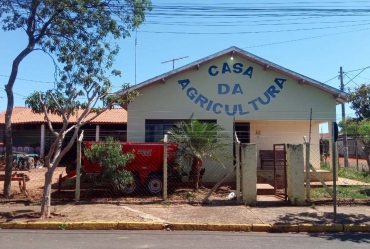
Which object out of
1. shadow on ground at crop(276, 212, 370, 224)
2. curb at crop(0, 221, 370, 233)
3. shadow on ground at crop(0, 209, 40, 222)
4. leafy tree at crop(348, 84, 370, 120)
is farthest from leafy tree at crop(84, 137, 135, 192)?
leafy tree at crop(348, 84, 370, 120)

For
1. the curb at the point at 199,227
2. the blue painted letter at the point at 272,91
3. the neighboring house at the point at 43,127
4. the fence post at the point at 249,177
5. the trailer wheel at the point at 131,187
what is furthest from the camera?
the neighboring house at the point at 43,127

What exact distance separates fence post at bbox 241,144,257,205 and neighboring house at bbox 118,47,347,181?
412 cm

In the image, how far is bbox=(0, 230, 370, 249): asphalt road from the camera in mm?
6992

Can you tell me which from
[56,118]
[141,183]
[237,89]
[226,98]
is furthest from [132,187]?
[56,118]

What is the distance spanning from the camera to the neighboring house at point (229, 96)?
14.8 metres

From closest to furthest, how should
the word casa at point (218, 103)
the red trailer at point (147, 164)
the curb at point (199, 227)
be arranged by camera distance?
the curb at point (199, 227), the red trailer at point (147, 164), the word casa at point (218, 103)

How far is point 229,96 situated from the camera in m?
15.0

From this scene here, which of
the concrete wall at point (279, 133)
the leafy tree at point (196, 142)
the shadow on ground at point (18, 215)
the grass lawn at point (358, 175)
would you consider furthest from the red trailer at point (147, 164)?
the grass lawn at point (358, 175)

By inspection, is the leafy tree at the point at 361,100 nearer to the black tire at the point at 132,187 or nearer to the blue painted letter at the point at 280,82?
the blue painted letter at the point at 280,82

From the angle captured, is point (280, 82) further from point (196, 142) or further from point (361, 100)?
point (361, 100)

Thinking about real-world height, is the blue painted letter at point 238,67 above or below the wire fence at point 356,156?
above

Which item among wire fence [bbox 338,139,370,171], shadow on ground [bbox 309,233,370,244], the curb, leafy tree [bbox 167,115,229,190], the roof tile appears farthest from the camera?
the roof tile

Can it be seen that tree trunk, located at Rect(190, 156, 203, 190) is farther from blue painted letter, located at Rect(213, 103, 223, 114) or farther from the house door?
the house door

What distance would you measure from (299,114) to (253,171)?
5.33 m
